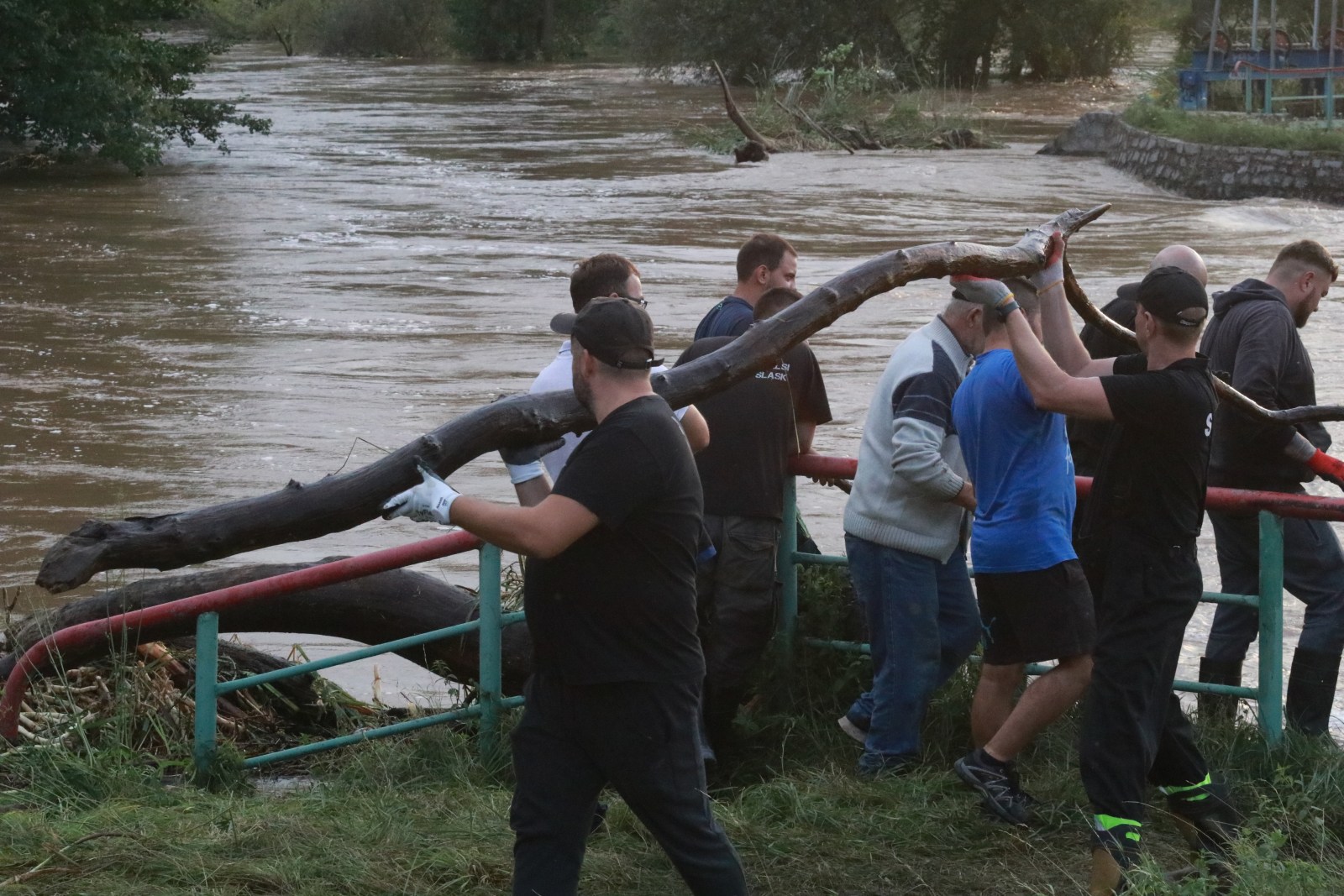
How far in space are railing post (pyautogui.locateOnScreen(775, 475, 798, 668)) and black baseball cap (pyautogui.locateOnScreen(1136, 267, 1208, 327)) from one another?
63.8 inches

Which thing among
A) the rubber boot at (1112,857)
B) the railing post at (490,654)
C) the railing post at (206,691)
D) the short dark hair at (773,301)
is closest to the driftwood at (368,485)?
the short dark hair at (773,301)

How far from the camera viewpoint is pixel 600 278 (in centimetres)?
458

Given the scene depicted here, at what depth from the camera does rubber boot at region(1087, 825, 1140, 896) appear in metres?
3.88

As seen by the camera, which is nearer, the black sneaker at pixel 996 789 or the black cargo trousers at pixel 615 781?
the black cargo trousers at pixel 615 781

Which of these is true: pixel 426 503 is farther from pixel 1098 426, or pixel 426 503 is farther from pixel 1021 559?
pixel 1098 426

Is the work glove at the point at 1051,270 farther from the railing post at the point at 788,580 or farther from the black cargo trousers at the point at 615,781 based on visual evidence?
the black cargo trousers at the point at 615,781

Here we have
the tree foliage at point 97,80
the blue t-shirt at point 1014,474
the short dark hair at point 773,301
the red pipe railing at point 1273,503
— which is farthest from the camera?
the tree foliage at point 97,80

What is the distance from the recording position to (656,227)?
24.9 metres

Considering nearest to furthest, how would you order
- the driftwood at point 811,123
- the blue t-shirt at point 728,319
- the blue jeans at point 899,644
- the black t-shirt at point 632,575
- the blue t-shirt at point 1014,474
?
the black t-shirt at point 632,575
the blue t-shirt at point 1014,474
the blue jeans at point 899,644
the blue t-shirt at point 728,319
the driftwood at point 811,123

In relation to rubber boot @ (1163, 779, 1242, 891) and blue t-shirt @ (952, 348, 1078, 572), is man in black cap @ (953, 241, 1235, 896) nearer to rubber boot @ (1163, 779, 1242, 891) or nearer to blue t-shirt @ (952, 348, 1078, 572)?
rubber boot @ (1163, 779, 1242, 891)

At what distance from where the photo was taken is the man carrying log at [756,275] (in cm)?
552

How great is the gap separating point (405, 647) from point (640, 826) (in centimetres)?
104

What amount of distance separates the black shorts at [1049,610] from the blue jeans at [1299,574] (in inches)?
47.3

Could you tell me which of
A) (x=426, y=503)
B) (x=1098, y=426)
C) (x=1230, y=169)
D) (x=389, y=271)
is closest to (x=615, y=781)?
(x=426, y=503)
